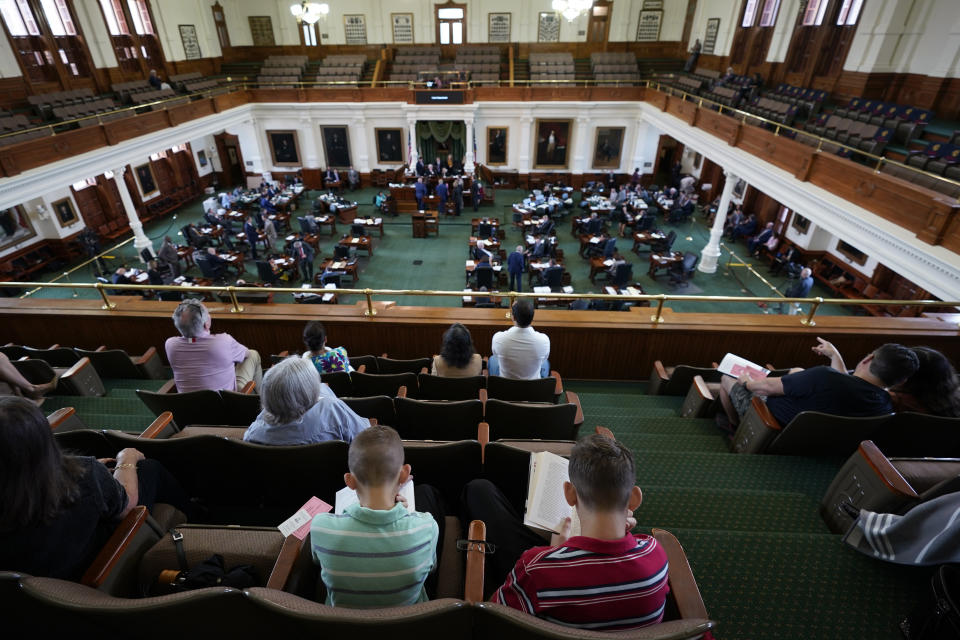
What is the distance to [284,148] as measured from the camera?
1792cm

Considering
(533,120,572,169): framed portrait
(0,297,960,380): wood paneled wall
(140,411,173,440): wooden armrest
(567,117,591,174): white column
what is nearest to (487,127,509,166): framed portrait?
(533,120,572,169): framed portrait

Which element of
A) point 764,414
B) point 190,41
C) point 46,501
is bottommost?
point 764,414

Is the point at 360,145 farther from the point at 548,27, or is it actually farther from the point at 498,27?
the point at 548,27

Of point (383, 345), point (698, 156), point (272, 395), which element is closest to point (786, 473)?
point (272, 395)

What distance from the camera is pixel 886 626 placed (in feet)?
6.53

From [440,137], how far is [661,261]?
11.2m

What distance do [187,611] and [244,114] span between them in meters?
18.7

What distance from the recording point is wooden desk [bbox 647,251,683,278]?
35.3 ft

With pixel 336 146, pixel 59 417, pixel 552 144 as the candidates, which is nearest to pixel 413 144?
pixel 336 146

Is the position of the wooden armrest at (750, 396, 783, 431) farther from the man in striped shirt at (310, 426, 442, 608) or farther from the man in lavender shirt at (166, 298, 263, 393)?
the man in lavender shirt at (166, 298, 263, 393)

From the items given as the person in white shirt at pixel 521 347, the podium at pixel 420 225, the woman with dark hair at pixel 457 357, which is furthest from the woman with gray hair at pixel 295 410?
the podium at pixel 420 225

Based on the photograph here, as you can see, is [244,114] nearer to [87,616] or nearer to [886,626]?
[87,616]

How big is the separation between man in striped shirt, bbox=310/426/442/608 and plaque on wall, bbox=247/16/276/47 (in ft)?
79.6

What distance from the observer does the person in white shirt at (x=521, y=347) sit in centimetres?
368
